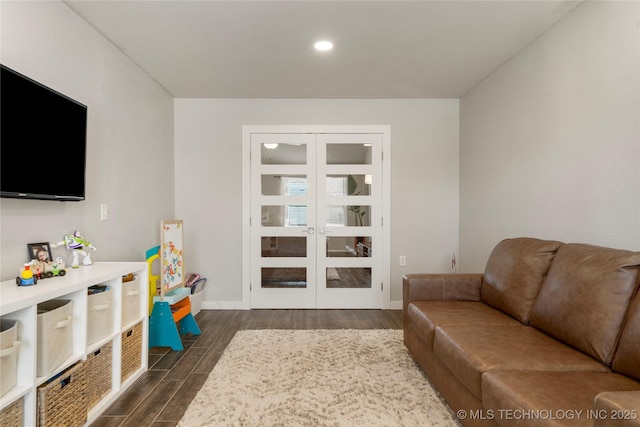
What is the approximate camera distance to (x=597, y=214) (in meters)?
2.06

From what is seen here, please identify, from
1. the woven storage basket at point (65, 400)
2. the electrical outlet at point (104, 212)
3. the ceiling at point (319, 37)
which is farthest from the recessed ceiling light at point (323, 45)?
the woven storage basket at point (65, 400)

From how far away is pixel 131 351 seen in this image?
7.46 ft

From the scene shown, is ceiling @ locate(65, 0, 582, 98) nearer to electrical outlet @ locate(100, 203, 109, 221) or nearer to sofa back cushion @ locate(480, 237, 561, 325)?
electrical outlet @ locate(100, 203, 109, 221)

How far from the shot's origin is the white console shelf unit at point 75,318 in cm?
144

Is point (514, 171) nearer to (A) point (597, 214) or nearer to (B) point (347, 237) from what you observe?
(A) point (597, 214)

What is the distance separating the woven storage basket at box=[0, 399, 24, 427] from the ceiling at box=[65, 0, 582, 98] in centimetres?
231

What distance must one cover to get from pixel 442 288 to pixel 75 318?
7.83 ft

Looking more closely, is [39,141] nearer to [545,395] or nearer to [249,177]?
[249,177]

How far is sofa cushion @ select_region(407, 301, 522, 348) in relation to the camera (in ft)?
6.79

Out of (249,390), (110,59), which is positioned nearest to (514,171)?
(249,390)

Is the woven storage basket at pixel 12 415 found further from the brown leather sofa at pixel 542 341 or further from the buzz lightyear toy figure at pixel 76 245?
the brown leather sofa at pixel 542 341

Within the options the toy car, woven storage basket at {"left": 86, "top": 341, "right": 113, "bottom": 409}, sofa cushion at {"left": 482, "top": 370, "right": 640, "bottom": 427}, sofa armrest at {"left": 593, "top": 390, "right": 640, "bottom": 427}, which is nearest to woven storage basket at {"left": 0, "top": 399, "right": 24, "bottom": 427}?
woven storage basket at {"left": 86, "top": 341, "right": 113, "bottom": 409}

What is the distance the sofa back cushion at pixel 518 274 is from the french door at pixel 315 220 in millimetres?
1689

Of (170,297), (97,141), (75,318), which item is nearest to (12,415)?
(75,318)
